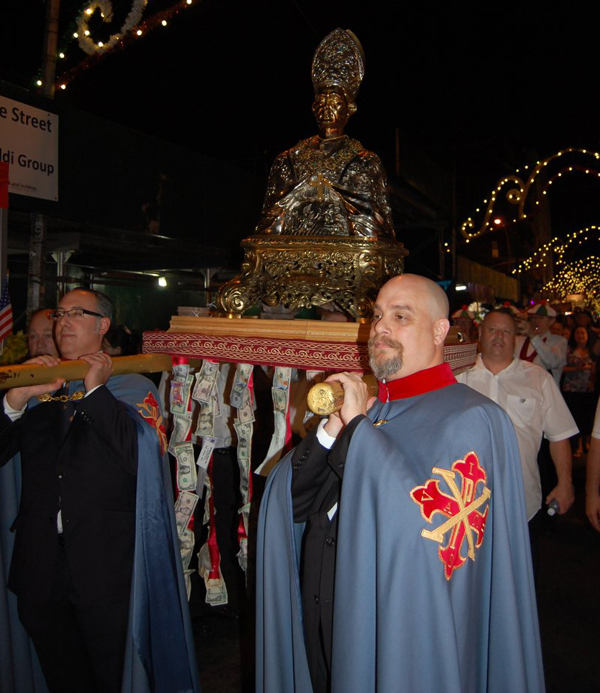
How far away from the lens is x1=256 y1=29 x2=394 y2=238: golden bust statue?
3.08 meters

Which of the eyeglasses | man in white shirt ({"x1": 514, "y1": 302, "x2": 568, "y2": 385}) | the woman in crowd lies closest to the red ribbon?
the eyeglasses

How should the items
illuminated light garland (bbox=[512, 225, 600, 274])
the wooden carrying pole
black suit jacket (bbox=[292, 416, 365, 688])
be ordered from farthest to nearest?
illuminated light garland (bbox=[512, 225, 600, 274]) < the wooden carrying pole < black suit jacket (bbox=[292, 416, 365, 688])

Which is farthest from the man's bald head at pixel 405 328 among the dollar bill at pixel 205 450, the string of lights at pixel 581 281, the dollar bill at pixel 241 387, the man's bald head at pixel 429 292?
the string of lights at pixel 581 281

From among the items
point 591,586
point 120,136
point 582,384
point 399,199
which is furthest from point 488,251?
point 591,586

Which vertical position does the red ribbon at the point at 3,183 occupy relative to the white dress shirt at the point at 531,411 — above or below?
above

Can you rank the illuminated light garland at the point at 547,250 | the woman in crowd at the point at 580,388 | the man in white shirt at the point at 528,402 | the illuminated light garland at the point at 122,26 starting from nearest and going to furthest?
1. the man in white shirt at the point at 528,402
2. the illuminated light garland at the point at 122,26
3. the woman in crowd at the point at 580,388
4. the illuminated light garland at the point at 547,250

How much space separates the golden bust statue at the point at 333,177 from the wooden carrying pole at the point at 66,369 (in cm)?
96

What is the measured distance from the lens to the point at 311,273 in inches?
117

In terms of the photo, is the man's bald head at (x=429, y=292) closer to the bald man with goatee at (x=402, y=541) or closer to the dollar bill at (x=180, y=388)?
the bald man with goatee at (x=402, y=541)

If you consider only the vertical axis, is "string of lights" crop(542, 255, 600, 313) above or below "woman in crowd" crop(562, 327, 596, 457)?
above

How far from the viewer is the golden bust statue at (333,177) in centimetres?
308

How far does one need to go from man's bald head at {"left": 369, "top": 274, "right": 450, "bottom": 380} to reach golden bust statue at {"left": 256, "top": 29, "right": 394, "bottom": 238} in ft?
3.48

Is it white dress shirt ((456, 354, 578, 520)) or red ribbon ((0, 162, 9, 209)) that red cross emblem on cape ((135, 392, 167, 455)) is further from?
red ribbon ((0, 162, 9, 209))

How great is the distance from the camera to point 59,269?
746cm
